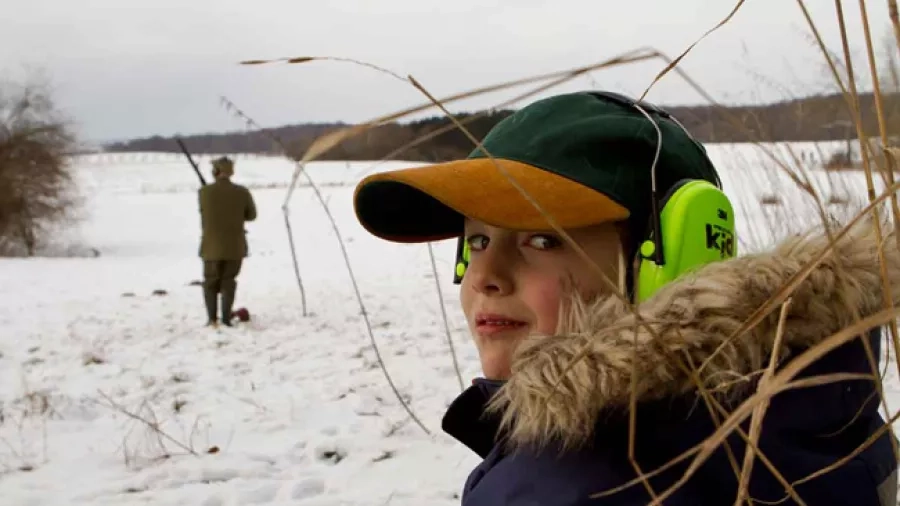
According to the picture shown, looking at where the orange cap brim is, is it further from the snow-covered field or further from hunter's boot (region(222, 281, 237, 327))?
hunter's boot (region(222, 281, 237, 327))

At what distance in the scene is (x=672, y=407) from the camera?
3.19ft

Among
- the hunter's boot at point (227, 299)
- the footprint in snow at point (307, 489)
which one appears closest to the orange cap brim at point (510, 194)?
the footprint in snow at point (307, 489)

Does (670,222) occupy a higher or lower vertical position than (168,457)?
higher

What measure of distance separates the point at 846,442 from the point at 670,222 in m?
0.42

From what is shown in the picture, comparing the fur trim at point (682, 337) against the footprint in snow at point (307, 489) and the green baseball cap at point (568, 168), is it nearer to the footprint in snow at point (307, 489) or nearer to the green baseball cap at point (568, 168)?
the green baseball cap at point (568, 168)

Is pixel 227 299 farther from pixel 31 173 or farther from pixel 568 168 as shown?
pixel 31 173

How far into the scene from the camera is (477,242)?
4.82ft

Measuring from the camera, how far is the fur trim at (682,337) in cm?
94

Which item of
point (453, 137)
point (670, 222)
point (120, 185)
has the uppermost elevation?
point (453, 137)

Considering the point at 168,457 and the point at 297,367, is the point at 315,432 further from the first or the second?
the point at 297,367

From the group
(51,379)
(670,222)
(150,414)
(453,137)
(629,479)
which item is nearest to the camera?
(629,479)

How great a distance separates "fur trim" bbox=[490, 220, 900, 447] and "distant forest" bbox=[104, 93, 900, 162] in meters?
0.20

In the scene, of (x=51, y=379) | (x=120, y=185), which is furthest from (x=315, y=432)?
Answer: (x=120, y=185)

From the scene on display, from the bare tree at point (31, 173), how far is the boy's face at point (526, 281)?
83.4 feet
